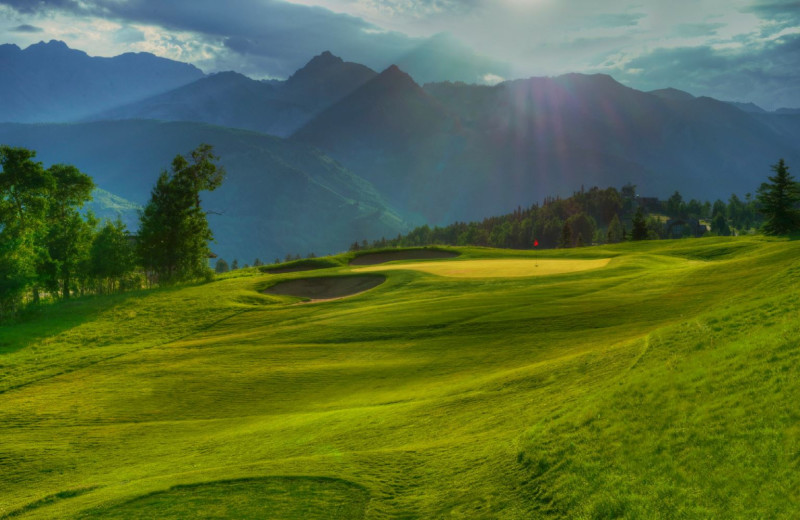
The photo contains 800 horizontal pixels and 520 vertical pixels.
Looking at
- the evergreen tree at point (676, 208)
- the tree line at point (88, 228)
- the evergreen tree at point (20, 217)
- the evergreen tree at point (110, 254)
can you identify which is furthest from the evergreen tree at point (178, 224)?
the evergreen tree at point (676, 208)

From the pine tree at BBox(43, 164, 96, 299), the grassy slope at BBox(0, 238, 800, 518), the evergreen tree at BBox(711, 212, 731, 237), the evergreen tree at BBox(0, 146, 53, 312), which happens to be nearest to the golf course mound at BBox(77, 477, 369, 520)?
the grassy slope at BBox(0, 238, 800, 518)

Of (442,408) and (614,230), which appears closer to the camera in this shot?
(442,408)

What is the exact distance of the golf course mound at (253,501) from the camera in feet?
37.8

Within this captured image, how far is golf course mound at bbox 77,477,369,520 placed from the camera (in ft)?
37.8

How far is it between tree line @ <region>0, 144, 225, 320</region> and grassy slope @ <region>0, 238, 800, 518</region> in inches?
827

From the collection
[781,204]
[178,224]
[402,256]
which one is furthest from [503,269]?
[781,204]

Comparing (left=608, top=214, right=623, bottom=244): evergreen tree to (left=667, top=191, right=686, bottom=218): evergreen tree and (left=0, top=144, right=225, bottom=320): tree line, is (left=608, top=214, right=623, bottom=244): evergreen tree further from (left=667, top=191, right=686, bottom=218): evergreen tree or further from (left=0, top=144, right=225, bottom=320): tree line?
(left=0, top=144, right=225, bottom=320): tree line

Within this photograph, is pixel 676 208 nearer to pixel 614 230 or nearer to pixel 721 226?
pixel 721 226

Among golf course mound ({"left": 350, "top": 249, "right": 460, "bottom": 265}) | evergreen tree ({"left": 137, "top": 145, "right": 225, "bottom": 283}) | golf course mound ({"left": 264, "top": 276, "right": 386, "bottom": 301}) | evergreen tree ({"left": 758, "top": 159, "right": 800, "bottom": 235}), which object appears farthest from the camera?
golf course mound ({"left": 350, "top": 249, "right": 460, "bottom": 265})

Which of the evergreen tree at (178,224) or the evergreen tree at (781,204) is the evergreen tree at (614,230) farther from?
the evergreen tree at (178,224)

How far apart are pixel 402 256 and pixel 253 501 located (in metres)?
66.0

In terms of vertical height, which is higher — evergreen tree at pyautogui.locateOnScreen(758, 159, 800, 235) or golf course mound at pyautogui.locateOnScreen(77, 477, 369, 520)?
evergreen tree at pyautogui.locateOnScreen(758, 159, 800, 235)

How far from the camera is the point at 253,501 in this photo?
12031mm

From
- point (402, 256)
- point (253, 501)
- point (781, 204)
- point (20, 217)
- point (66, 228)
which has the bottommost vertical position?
point (253, 501)
